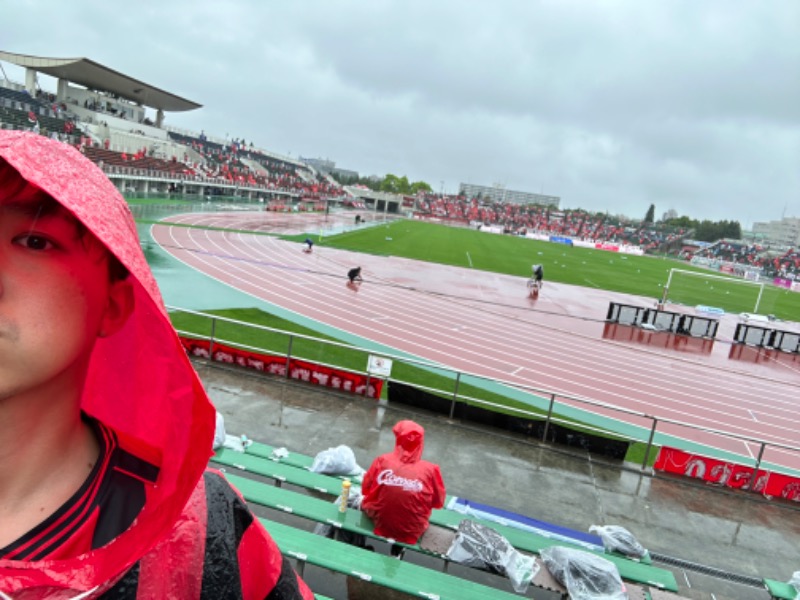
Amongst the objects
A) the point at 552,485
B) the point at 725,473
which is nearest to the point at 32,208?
the point at 552,485

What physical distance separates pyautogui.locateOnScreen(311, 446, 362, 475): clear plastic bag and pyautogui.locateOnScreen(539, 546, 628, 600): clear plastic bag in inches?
107

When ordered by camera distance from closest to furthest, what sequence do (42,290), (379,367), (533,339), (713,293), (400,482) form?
1. (42,290)
2. (400,482)
3. (379,367)
4. (533,339)
5. (713,293)

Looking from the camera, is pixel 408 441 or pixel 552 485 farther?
pixel 552 485

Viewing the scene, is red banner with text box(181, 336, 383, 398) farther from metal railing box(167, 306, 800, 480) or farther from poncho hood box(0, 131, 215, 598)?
poncho hood box(0, 131, 215, 598)

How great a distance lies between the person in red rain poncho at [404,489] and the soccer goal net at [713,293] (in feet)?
89.0

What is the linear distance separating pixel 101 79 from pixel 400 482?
69.4m

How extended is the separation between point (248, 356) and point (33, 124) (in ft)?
153

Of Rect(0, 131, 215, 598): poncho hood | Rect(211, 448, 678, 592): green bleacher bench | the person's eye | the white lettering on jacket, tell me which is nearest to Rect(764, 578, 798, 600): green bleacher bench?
Rect(211, 448, 678, 592): green bleacher bench

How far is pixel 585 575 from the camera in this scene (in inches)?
169

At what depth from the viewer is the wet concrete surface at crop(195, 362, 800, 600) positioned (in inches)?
245

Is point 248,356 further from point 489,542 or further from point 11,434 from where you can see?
point 11,434

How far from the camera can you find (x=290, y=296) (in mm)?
17734

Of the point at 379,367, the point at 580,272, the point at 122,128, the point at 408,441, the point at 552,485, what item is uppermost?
the point at 122,128

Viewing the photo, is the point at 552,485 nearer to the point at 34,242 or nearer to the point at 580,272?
the point at 34,242
